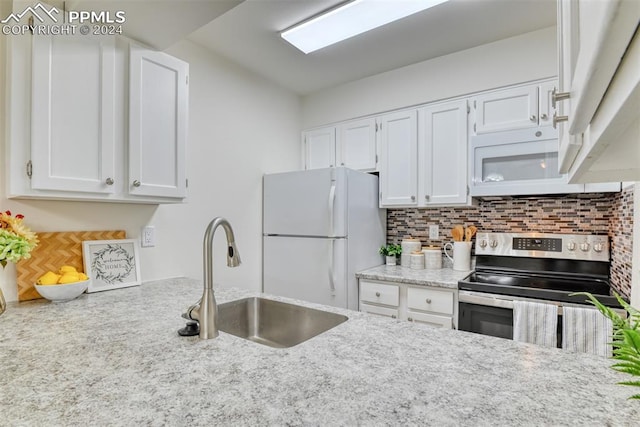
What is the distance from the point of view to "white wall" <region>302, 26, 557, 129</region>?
2287 mm

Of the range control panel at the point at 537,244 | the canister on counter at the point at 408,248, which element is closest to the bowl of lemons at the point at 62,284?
the canister on counter at the point at 408,248

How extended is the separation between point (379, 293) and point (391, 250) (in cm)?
55

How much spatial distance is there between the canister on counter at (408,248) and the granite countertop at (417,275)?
10cm

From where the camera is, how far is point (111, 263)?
1.87 metres

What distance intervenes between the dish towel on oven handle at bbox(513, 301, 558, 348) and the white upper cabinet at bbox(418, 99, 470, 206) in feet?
3.01

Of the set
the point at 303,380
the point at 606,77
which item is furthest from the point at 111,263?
the point at 606,77

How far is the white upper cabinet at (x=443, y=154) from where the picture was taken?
2512 mm

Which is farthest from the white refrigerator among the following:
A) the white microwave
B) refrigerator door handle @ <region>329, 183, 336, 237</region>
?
the white microwave

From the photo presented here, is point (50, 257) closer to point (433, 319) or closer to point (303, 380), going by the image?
point (303, 380)

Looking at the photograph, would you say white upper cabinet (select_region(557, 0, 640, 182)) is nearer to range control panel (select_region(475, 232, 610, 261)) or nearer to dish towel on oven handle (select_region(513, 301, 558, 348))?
dish towel on oven handle (select_region(513, 301, 558, 348))

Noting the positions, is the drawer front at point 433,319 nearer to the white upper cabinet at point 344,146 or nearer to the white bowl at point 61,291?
the white upper cabinet at point 344,146

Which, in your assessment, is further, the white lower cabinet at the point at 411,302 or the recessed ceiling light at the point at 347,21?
the white lower cabinet at the point at 411,302

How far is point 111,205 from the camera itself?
1955 mm

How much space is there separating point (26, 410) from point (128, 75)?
160 cm
